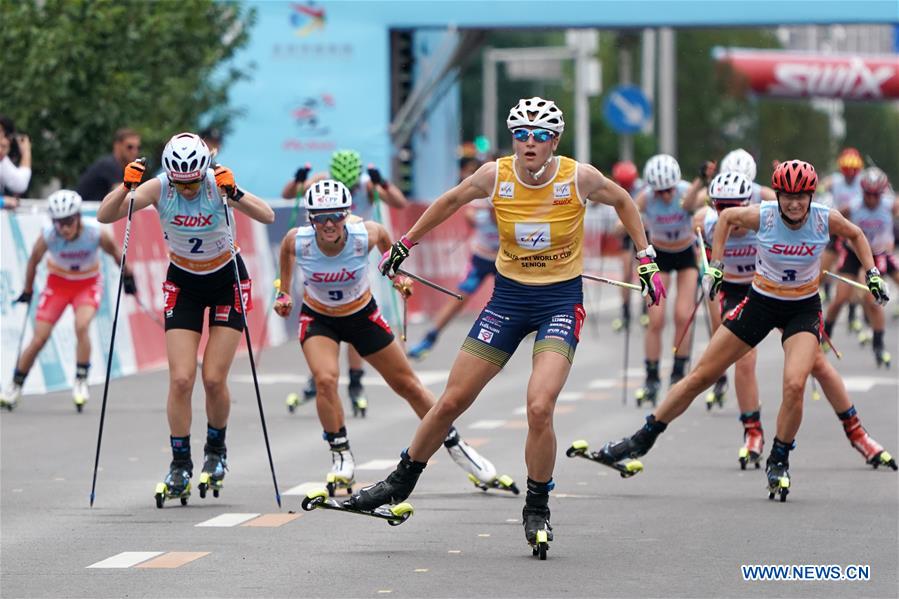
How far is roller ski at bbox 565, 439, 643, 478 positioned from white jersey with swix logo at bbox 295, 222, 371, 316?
5.18 ft

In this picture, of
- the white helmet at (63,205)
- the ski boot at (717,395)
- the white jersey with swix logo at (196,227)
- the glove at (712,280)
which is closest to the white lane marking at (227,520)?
the white jersey with swix logo at (196,227)

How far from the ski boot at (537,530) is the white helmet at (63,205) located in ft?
26.2

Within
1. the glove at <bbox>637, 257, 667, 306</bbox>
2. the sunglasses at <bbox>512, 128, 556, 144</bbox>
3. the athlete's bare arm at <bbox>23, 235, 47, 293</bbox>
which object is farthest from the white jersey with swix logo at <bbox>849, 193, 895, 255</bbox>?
the sunglasses at <bbox>512, 128, 556, 144</bbox>

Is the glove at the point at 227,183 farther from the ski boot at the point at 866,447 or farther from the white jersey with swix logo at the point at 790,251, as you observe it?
the ski boot at the point at 866,447

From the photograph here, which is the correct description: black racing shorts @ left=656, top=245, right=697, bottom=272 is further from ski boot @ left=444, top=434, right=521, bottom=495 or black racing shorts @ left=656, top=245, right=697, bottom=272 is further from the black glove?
ski boot @ left=444, top=434, right=521, bottom=495

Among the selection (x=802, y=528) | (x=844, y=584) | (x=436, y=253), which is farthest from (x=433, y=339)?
(x=844, y=584)

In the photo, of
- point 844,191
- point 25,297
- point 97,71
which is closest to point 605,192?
point 25,297

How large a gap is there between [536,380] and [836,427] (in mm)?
6636

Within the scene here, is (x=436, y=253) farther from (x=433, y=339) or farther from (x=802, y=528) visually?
(x=802, y=528)

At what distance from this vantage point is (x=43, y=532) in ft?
33.5

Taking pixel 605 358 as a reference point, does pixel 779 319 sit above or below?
above

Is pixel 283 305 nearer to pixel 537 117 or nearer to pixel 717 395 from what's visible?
pixel 537 117

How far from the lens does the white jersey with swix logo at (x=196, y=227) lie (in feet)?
36.5

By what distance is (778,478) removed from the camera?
11234 mm
